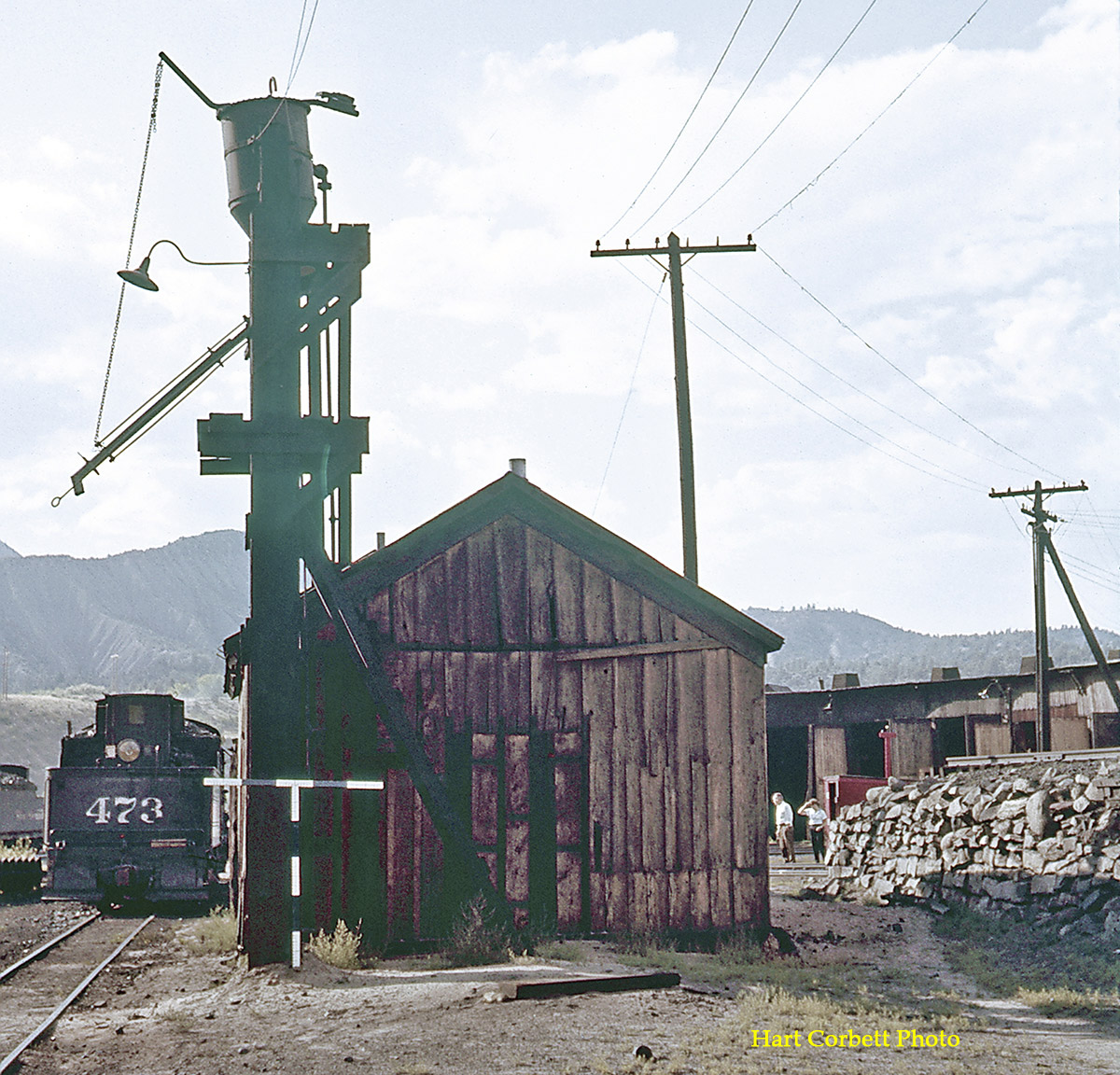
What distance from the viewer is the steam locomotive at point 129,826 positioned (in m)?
22.7

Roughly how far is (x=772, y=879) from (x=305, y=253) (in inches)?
692

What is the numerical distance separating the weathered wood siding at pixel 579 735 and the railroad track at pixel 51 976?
4.31 m

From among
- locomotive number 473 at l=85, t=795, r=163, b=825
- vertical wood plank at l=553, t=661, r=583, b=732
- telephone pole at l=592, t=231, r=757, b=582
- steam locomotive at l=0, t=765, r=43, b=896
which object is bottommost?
steam locomotive at l=0, t=765, r=43, b=896

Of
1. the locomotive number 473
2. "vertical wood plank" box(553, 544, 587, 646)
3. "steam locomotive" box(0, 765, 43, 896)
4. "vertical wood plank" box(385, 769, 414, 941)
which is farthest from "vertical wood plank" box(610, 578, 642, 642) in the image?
"steam locomotive" box(0, 765, 43, 896)

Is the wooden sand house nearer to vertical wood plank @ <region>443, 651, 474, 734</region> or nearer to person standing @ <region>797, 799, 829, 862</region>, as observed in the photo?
vertical wood plank @ <region>443, 651, 474, 734</region>

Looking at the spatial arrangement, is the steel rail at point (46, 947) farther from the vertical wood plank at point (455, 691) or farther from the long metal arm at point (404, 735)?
the vertical wood plank at point (455, 691)

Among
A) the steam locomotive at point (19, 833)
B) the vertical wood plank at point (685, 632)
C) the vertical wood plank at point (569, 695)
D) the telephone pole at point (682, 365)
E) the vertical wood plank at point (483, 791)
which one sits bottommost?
the steam locomotive at point (19, 833)

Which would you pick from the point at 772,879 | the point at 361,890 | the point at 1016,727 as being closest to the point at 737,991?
the point at 361,890

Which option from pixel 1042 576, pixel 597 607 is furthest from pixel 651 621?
pixel 1042 576

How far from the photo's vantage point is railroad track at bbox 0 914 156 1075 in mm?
12219

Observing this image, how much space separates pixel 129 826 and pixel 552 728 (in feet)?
31.7

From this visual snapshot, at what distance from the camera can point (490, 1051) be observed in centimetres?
1054

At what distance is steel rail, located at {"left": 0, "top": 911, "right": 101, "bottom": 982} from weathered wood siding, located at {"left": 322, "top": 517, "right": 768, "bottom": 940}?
5093 millimetres

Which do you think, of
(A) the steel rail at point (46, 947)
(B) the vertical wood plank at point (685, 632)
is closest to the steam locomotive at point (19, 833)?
(A) the steel rail at point (46, 947)
